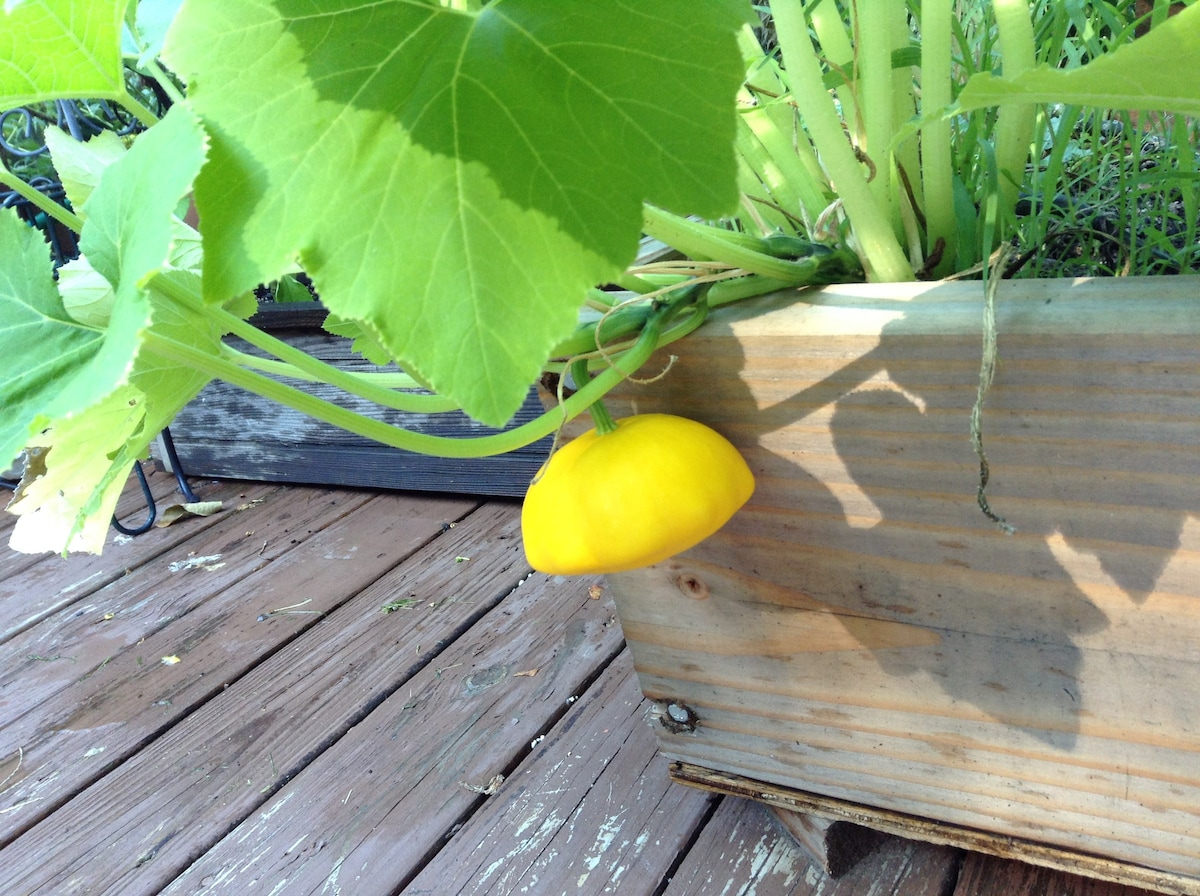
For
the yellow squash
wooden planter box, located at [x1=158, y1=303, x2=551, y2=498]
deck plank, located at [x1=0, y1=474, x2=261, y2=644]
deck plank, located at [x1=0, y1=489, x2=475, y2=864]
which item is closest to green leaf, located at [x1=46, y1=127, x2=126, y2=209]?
the yellow squash

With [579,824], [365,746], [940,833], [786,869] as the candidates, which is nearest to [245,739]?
[365,746]

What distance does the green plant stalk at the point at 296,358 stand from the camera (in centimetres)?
42

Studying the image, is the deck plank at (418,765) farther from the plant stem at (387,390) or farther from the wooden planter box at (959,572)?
the plant stem at (387,390)

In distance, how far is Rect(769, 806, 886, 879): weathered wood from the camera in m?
0.62

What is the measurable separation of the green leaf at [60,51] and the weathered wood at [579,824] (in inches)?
21.9

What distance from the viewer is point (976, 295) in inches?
16.5

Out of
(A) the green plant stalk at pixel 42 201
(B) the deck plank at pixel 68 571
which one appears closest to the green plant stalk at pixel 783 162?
(A) the green plant stalk at pixel 42 201

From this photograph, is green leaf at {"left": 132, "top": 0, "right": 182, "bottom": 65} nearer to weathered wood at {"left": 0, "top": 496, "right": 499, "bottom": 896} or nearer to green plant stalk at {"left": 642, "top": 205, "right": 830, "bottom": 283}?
green plant stalk at {"left": 642, "top": 205, "right": 830, "bottom": 283}

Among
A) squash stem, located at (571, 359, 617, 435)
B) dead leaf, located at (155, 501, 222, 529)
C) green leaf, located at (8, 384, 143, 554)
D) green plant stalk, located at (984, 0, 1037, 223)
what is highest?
green plant stalk, located at (984, 0, 1037, 223)

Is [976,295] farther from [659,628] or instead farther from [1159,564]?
[659,628]

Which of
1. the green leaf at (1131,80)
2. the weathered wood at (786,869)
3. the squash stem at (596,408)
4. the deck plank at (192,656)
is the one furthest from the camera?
the deck plank at (192,656)

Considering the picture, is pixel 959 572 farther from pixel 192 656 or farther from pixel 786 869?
pixel 192 656

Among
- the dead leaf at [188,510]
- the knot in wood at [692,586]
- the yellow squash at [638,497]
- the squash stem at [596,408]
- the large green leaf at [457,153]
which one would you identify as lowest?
the dead leaf at [188,510]

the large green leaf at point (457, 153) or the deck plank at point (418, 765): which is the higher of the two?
the large green leaf at point (457, 153)
